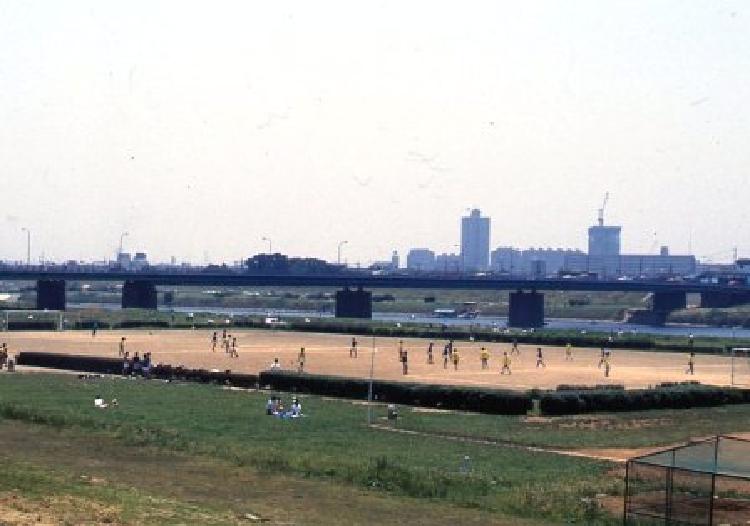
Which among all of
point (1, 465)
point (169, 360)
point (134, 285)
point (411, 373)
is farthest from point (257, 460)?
point (134, 285)

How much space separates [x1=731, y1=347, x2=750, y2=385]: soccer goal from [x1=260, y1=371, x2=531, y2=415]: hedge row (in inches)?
939

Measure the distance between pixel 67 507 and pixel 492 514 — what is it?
8411mm

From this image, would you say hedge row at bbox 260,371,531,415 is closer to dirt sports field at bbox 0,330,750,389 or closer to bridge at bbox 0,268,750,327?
dirt sports field at bbox 0,330,750,389

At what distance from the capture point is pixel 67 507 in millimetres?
22828

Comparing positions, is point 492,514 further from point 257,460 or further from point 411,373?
point 411,373

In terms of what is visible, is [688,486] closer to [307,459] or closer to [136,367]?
[307,459]

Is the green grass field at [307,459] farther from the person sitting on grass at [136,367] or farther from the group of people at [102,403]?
the person sitting on grass at [136,367]

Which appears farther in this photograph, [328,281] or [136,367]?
[328,281]

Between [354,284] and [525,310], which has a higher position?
[354,284]

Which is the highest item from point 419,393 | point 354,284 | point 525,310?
point 354,284

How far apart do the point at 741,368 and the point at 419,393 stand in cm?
3831

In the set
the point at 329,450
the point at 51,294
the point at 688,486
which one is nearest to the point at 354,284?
the point at 51,294

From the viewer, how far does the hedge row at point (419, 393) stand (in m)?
49.5

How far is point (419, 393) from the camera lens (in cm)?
5147
